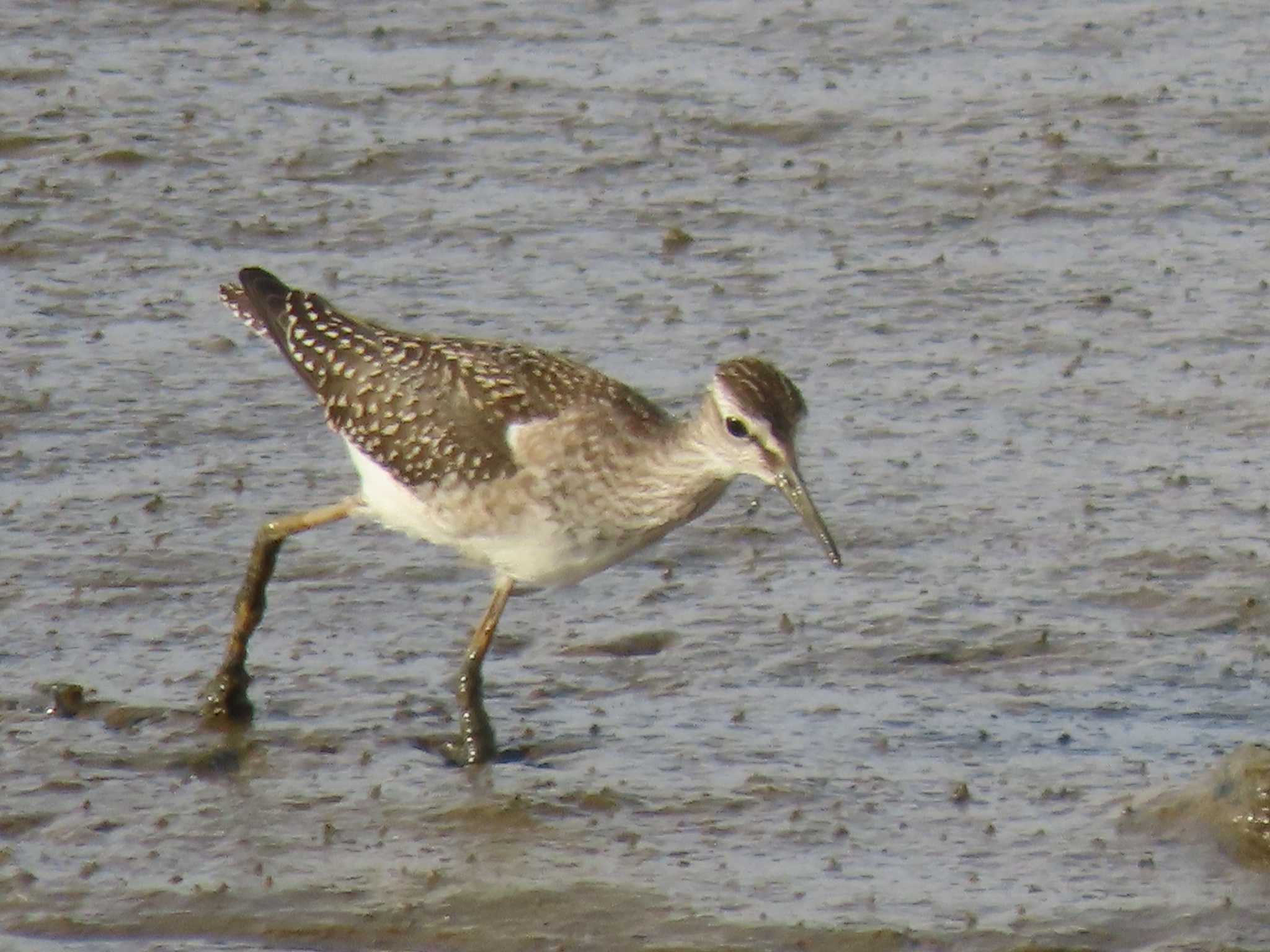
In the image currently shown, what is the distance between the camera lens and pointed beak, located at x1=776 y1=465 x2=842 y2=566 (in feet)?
26.7

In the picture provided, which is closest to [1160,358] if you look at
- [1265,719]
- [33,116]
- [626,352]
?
[626,352]

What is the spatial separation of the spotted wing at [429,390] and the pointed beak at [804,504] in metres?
0.59

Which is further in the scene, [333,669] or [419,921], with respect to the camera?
[333,669]

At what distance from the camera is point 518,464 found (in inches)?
335

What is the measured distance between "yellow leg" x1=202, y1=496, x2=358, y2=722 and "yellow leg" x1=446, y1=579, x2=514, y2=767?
0.64 meters

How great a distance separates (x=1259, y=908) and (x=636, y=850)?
1.71 m

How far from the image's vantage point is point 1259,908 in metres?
7.43

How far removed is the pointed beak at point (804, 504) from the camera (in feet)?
26.7

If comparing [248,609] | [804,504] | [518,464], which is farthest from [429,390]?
[804,504]

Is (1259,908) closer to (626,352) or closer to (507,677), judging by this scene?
(507,677)

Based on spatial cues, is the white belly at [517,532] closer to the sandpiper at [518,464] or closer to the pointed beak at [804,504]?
the sandpiper at [518,464]

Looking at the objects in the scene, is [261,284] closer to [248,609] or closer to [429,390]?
[429,390]

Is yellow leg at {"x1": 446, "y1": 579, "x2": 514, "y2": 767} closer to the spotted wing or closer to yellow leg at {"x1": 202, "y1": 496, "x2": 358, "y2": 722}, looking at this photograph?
the spotted wing

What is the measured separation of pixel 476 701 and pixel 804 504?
120 centimetres
